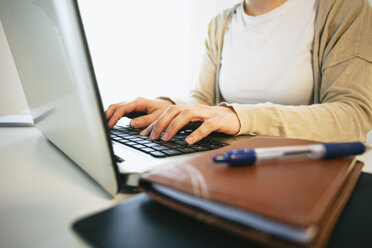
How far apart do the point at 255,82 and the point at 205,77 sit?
0.82 feet

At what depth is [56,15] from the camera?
0.22 m

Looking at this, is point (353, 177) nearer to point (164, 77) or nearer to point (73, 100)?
point (73, 100)

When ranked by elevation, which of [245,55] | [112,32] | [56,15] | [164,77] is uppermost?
[112,32]

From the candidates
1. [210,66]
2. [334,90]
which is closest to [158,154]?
[334,90]

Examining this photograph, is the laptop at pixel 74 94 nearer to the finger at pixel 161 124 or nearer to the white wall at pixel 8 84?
the finger at pixel 161 124

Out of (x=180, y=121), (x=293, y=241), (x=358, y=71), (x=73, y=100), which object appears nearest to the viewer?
(x=293, y=241)

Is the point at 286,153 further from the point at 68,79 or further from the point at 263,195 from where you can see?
the point at 68,79

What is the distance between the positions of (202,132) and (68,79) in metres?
0.23

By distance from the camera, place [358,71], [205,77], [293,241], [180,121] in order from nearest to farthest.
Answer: [293,241] < [180,121] < [358,71] < [205,77]

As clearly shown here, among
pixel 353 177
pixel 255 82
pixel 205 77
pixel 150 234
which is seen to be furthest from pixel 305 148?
pixel 205 77

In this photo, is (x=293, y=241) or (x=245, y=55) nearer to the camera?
(x=293, y=241)

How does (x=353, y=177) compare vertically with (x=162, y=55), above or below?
below

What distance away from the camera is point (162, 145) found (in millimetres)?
369

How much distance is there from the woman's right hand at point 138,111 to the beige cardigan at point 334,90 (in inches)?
4.8
